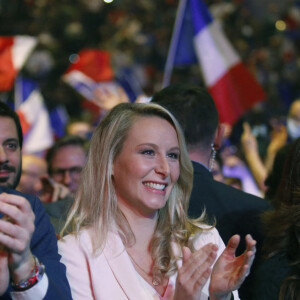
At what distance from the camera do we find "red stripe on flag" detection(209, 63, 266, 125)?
5.61 m

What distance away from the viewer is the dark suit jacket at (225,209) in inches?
134

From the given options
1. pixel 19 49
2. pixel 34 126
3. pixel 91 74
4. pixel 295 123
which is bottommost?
pixel 295 123

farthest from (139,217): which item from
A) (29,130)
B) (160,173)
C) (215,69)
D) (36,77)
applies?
(36,77)

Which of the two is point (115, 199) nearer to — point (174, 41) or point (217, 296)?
point (217, 296)

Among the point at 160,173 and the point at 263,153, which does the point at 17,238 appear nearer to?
the point at 160,173

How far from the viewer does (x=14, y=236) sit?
201cm

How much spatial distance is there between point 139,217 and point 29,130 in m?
5.09

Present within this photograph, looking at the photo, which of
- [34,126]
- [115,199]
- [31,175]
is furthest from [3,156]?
[34,126]

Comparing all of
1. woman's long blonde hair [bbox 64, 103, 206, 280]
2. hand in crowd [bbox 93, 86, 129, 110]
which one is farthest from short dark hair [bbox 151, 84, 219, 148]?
hand in crowd [bbox 93, 86, 129, 110]

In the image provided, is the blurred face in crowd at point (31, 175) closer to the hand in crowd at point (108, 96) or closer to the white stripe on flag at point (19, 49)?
the hand in crowd at point (108, 96)

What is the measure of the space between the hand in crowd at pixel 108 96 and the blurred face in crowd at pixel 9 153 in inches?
146

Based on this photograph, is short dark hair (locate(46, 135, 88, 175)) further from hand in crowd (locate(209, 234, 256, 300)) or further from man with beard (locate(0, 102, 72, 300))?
hand in crowd (locate(209, 234, 256, 300))

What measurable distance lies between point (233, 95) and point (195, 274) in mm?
3368

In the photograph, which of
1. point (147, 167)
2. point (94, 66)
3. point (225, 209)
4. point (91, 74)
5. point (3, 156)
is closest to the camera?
point (147, 167)
